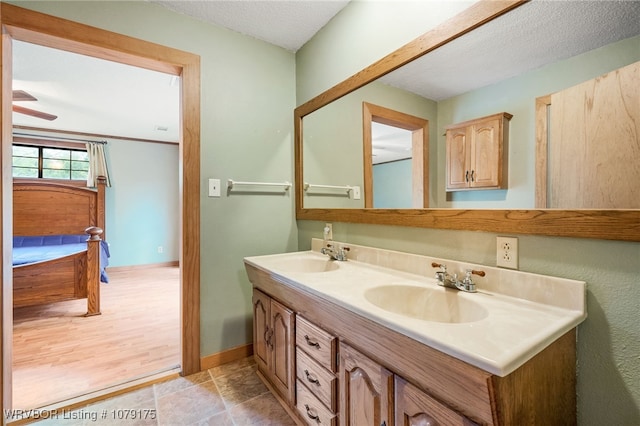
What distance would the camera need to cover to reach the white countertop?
0.61 metres

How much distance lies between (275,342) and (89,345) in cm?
181

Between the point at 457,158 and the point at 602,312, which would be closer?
the point at 602,312

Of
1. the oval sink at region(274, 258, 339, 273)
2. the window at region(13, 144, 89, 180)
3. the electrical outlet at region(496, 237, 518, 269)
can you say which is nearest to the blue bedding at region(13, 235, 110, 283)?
the window at region(13, 144, 89, 180)

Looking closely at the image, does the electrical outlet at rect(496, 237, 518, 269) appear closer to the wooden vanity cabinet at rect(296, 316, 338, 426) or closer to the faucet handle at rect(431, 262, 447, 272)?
the faucet handle at rect(431, 262, 447, 272)

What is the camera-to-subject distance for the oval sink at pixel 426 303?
100 cm

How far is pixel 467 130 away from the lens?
3.68ft

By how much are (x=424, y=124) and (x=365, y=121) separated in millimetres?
418

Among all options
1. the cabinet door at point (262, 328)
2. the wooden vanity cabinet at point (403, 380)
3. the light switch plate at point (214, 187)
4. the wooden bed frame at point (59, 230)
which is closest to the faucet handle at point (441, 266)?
the wooden vanity cabinet at point (403, 380)

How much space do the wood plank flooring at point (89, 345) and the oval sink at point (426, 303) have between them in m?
1.59

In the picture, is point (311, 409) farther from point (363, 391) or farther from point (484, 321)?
point (484, 321)

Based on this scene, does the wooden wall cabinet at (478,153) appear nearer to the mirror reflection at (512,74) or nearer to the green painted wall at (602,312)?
the mirror reflection at (512,74)

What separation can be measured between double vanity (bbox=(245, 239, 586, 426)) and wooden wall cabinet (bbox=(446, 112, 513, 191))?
0.33 meters

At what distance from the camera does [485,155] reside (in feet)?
3.46

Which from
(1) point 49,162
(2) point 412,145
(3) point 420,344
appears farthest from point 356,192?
(1) point 49,162
